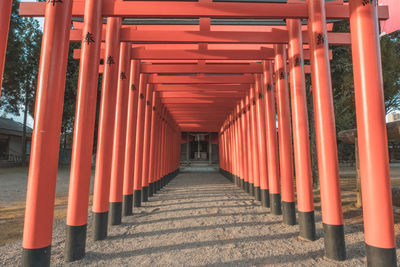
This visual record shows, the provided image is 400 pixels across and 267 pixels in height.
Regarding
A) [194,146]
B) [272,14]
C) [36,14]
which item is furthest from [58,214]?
[194,146]

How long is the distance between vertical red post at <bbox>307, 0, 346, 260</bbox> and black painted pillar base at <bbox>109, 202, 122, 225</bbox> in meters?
3.47

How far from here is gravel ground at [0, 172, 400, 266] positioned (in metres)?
2.90

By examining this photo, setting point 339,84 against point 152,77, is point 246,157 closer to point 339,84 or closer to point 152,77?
point 152,77

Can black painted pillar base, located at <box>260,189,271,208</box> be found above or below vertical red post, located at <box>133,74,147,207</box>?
below

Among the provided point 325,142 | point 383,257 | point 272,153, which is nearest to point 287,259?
point 383,257

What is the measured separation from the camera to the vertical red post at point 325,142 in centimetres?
289

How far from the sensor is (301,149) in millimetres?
3613

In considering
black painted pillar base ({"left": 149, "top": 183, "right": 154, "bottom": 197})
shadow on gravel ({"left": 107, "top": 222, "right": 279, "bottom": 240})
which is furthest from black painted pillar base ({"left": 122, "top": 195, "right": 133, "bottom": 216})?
black painted pillar base ({"left": 149, "top": 183, "right": 154, "bottom": 197})

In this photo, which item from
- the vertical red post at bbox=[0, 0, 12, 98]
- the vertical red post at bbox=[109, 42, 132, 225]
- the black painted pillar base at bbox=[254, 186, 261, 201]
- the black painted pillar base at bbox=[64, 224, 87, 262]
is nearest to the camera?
the vertical red post at bbox=[0, 0, 12, 98]

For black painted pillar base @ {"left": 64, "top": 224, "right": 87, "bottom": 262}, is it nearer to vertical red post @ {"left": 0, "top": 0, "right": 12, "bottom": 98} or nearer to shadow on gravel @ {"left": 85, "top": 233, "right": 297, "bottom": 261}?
shadow on gravel @ {"left": 85, "top": 233, "right": 297, "bottom": 261}

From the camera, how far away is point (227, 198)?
7.15 m

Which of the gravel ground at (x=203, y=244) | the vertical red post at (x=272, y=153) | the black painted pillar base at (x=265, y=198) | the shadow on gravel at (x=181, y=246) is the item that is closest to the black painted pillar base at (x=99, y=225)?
the gravel ground at (x=203, y=244)

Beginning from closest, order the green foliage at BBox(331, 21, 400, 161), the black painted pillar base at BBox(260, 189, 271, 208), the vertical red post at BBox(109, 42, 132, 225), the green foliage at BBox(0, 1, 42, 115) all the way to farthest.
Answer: the vertical red post at BBox(109, 42, 132, 225) → the black painted pillar base at BBox(260, 189, 271, 208) → the green foliage at BBox(331, 21, 400, 161) → the green foliage at BBox(0, 1, 42, 115)

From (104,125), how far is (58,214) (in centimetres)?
292
